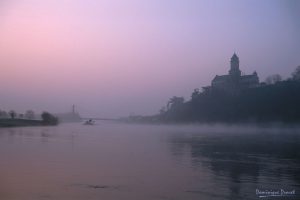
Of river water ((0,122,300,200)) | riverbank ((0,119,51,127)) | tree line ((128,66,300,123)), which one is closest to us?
river water ((0,122,300,200))

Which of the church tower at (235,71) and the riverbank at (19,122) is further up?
the church tower at (235,71)

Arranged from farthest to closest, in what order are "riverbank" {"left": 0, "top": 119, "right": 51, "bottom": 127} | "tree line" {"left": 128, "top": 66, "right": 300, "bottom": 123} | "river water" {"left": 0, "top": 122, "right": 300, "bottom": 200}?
1. "riverbank" {"left": 0, "top": 119, "right": 51, "bottom": 127}
2. "tree line" {"left": 128, "top": 66, "right": 300, "bottom": 123}
3. "river water" {"left": 0, "top": 122, "right": 300, "bottom": 200}

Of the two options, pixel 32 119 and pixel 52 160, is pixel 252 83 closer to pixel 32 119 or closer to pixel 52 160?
pixel 32 119

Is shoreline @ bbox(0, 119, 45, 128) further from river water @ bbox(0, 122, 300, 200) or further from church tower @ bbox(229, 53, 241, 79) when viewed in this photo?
river water @ bbox(0, 122, 300, 200)

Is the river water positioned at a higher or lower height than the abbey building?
lower

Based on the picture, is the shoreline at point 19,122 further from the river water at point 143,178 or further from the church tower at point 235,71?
the river water at point 143,178

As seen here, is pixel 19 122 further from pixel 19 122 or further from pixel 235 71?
pixel 235 71

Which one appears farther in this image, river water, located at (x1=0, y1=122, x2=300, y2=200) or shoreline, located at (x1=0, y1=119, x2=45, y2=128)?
shoreline, located at (x1=0, y1=119, x2=45, y2=128)

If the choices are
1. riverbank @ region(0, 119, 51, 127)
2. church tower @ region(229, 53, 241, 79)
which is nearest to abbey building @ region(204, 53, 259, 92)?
church tower @ region(229, 53, 241, 79)

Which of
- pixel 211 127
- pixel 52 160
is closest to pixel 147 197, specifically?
pixel 52 160

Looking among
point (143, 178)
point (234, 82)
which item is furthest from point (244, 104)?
point (143, 178)

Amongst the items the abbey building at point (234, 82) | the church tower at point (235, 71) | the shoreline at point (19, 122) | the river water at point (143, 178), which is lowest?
the river water at point (143, 178)

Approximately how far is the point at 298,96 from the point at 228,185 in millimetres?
29036

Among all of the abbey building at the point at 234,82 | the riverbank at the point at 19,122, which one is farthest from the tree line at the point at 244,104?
the riverbank at the point at 19,122
